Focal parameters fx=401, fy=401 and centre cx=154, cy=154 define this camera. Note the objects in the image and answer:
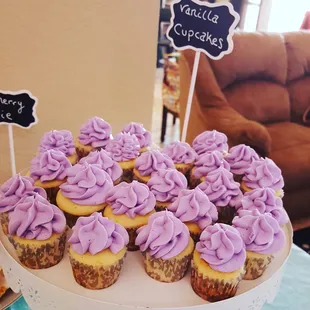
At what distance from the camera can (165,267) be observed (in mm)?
849

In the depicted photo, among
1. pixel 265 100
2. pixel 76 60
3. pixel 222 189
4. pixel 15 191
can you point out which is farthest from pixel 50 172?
pixel 265 100

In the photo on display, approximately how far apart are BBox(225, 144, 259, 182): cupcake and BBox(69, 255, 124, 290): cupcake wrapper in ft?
1.61

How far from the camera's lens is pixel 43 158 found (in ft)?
3.46

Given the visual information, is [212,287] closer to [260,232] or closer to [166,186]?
[260,232]

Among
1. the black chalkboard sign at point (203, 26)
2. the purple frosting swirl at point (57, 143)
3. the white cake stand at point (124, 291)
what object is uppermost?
the black chalkboard sign at point (203, 26)

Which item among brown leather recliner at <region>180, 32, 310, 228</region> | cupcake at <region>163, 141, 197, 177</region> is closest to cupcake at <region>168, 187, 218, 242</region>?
cupcake at <region>163, 141, 197, 177</region>

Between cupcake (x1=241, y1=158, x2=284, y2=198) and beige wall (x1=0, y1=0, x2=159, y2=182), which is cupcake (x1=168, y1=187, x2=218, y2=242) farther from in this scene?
beige wall (x1=0, y1=0, x2=159, y2=182)

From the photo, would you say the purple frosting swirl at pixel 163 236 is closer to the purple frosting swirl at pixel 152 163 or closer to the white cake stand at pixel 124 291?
the white cake stand at pixel 124 291

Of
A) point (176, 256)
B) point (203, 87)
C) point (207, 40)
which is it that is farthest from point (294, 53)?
point (176, 256)

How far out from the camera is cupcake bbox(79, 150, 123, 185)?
1.06m

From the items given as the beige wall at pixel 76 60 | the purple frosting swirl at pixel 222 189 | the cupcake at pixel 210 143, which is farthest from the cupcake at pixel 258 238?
the beige wall at pixel 76 60

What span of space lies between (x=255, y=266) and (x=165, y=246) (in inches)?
8.3

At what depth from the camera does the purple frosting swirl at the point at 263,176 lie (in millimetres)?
1087

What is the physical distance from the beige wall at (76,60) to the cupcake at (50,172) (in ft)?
1.84
